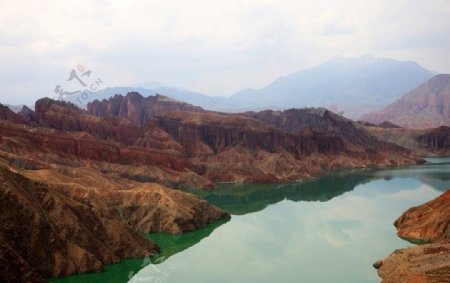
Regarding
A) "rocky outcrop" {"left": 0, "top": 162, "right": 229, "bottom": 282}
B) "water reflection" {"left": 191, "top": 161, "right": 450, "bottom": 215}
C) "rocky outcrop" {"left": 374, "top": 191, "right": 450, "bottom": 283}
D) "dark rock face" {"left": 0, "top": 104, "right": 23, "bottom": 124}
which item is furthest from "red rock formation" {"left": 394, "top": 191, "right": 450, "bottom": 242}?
"dark rock face" {"left": 0, "top": 104, "right": 23, "bottom": 124}

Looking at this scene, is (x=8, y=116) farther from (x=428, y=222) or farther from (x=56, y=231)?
(x=428, y=222)

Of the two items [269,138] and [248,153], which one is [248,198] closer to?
[248,153]

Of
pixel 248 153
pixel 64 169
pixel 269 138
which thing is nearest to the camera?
pixel 64 169

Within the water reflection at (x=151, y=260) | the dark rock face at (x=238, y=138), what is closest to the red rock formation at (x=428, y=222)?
the water reflection at (x=151, y=260)

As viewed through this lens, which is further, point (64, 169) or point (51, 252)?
point (64, 169)

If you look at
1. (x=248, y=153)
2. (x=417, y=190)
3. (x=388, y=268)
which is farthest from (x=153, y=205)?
(x=248, y=153)
